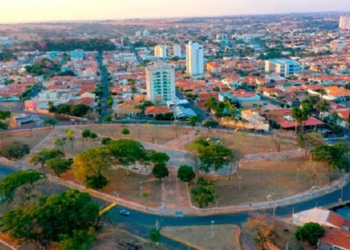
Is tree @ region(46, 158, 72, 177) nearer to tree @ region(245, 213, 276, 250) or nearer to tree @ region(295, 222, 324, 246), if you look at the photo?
tree @ region(245, 213, 276, 250)

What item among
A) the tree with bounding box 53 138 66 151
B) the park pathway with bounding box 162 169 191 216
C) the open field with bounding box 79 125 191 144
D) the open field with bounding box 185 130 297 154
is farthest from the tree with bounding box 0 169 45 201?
the open field with bounding box 185 130 297 154

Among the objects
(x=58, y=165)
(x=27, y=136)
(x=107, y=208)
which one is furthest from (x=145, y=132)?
(x=107, y=208)

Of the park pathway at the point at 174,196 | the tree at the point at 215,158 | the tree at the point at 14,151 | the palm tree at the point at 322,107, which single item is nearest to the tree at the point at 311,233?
the park pathway at the point at 174,196

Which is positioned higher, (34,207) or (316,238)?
(34,207)

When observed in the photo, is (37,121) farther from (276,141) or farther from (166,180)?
(276,141)

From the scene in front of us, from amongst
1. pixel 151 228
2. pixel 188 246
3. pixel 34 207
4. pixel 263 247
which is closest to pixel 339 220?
pixel 263 247

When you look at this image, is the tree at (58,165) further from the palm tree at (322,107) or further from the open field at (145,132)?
the palm tree at (322,107)

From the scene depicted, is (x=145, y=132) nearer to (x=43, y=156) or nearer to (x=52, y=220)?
(x=43, y=156)
